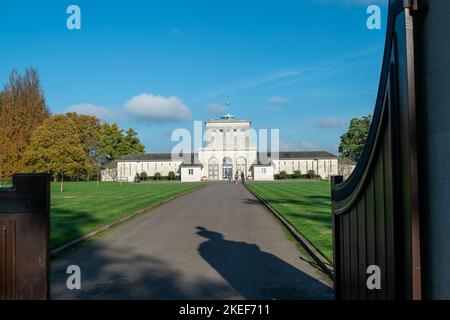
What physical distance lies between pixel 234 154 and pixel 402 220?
302 feet

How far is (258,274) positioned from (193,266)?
1.33 meters

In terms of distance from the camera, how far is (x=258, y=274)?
7.32 metres

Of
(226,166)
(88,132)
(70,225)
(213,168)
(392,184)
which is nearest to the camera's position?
(392,184)

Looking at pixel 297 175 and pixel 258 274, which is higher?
pixel 297 175

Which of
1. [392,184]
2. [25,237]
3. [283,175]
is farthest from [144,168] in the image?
[392,184]

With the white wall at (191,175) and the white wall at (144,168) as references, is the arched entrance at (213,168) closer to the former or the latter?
the white wall at (191,175)

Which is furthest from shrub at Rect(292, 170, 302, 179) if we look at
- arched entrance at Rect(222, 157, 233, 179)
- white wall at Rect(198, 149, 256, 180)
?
arched entrance at Rect(222, 157, 233, 179)

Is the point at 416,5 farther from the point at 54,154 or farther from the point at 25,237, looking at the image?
the point at 54,154

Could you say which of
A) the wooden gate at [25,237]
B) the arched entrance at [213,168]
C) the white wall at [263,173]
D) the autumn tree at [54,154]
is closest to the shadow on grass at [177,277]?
the wooden gate at [25,237]

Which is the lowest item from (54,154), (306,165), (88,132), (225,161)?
(306,165)

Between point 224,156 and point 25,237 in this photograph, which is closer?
point 25,237

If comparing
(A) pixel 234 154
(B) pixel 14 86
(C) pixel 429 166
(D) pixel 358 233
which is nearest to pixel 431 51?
(C) pixel 429 166

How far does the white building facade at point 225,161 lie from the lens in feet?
306

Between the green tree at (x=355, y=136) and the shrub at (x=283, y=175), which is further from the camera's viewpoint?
the shrub at (x=283, y=175)
